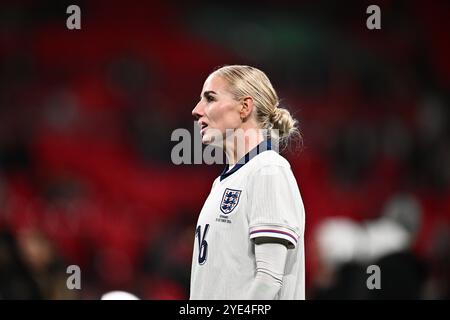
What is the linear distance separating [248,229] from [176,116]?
30.3ft

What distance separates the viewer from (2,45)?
1245 centimetres

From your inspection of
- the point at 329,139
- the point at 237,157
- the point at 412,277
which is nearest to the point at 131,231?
the point at 329,139

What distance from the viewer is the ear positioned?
2941 mm

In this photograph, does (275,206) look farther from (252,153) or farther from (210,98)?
(210,98)

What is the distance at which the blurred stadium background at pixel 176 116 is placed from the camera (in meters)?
9.66

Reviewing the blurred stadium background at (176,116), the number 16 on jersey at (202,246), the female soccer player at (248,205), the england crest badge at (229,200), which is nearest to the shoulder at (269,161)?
the female soccer player at (248,205)

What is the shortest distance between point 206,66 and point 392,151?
3183mm

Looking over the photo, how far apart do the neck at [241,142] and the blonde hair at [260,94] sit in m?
0.05

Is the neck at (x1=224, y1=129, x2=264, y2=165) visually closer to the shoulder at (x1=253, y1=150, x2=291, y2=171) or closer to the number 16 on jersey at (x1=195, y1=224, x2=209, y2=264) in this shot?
the shoulder at (x1=253, y1=150, x2=291, y2=171)

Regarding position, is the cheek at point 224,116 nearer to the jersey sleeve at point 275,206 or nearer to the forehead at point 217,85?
the forehead at point 217,85

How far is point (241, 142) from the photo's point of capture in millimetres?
2971

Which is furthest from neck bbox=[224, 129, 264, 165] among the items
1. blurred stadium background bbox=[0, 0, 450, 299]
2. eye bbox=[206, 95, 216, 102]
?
blurred stadium background bbox=[0, 0, 450, 299]

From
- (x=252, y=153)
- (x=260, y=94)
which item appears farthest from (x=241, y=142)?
(x=260, y=94)
